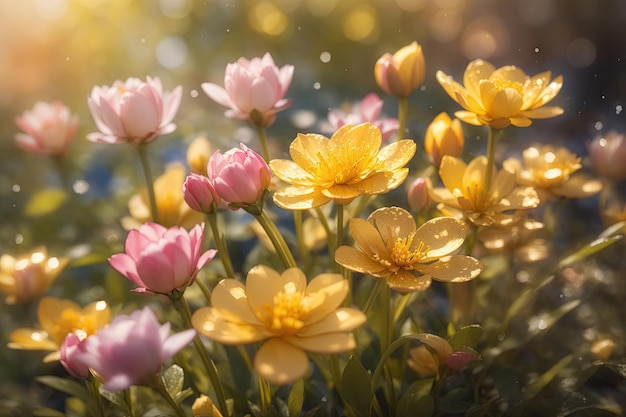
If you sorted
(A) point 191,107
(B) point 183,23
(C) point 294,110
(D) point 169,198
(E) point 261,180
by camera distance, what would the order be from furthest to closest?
1. (B) point 183,23
2. (A) point 191,107
3. (C) point 294,110
4. (D) point 169,198
5. (E) point 261,180

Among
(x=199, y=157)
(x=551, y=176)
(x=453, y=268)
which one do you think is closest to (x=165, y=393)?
(x=453, y=268)

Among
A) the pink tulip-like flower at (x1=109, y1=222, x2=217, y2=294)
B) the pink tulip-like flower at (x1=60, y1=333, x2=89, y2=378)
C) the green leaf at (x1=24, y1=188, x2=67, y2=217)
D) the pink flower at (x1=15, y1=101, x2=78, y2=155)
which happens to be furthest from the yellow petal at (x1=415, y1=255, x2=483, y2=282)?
the green leaf at (x1=24, y1=188, x2=67, y2=217)

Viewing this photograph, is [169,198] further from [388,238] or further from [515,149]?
[515,149]

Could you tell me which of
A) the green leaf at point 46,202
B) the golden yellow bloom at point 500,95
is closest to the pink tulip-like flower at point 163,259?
the golden yellow bloom at point 500,95

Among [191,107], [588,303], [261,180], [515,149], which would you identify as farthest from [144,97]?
[191,107]

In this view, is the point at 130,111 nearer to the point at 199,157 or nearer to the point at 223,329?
the point at 199,157

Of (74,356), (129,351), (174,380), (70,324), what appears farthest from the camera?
(70,324)

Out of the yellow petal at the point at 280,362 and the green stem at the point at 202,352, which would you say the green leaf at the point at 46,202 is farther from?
the yellow petal at the point at 280,362
